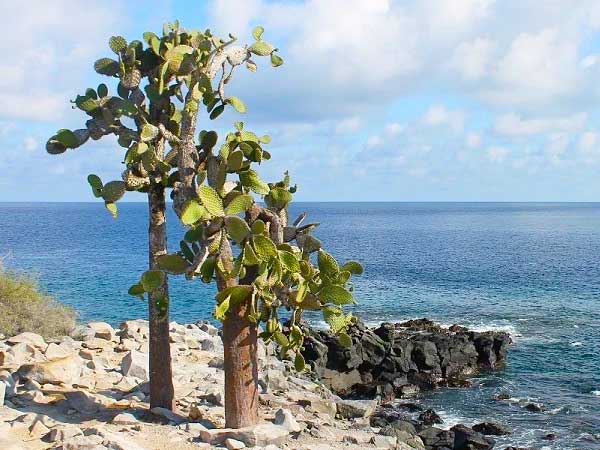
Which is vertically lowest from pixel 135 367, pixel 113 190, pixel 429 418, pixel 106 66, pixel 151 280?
pixel 429 418

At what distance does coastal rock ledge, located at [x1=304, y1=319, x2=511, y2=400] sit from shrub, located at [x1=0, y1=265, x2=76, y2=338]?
35.5 ft

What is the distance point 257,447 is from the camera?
968 centimetres

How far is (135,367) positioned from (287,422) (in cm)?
386

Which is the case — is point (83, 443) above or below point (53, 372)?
below

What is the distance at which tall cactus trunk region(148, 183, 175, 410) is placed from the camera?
10.6 m

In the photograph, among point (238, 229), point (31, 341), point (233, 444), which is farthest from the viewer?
point (31, 341)

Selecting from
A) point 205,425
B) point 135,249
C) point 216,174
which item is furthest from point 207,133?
point 135,249

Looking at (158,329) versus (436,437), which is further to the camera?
(436,437)

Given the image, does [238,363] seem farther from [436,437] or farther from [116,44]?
[436,437]

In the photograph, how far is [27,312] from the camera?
19656mm

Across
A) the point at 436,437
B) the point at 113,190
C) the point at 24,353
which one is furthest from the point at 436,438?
the point at 113,190

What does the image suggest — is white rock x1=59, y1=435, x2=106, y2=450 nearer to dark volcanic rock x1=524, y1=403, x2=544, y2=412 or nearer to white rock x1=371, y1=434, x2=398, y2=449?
white rock x1=371, y1=434, x2=398, y2=449

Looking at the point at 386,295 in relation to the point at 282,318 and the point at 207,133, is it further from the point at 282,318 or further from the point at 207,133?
the point at 207,133

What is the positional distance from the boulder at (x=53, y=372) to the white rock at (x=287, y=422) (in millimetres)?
3959
